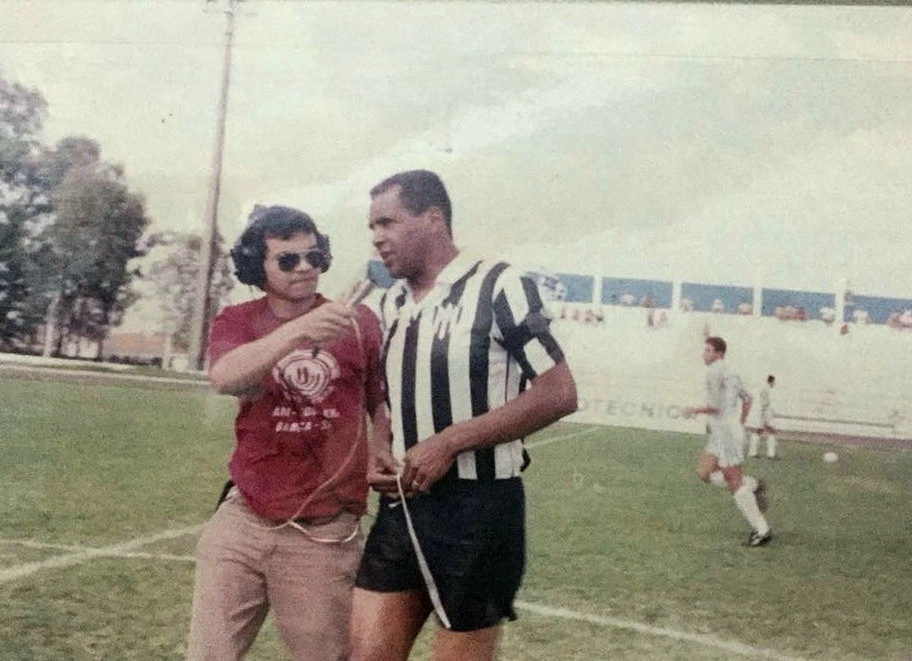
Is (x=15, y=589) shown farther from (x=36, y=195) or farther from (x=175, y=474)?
(x=36, y=195)

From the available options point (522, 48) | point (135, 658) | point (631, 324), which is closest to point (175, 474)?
point (135, 658)

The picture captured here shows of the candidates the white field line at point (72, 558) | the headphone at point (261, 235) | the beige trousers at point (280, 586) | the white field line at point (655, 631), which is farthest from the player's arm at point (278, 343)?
the white field line at point (655, 631)

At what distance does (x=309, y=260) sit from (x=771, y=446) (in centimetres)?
82

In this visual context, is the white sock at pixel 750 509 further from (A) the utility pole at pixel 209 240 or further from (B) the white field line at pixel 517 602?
(A) the utility pole at pixel 209 240

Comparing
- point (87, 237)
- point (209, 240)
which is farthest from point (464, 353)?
point (87, 237)

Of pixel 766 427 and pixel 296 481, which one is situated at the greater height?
pixel 766 427

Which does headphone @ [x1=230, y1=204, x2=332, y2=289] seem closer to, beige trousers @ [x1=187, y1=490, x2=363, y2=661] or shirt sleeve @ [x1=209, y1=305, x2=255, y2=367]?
shirt sleeve @ [x1=209, y1=305, x2=255, y2=367]

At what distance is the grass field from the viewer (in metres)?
1.51

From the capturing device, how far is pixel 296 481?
1.43m

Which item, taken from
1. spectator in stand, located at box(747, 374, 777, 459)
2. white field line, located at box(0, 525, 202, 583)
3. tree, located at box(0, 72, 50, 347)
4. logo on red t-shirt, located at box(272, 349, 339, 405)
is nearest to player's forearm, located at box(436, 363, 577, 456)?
logo on red t-shirt, located at box(272, 349, 339, 405)

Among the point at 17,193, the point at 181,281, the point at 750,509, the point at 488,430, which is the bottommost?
the point at 750,509

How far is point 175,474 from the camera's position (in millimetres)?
1647

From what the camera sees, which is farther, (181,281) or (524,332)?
(181,281)

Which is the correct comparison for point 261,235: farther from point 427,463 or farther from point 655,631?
point 655,631
